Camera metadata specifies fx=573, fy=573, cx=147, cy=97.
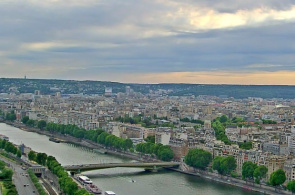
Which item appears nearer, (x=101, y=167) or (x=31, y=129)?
(x=101, y=167)

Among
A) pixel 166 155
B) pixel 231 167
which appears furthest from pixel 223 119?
pixel 231 167

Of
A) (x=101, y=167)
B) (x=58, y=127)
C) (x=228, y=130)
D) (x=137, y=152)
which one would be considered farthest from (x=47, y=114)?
(x=101, y=167)

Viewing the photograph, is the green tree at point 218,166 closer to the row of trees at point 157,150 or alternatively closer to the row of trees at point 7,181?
the row of trees at point 157,150

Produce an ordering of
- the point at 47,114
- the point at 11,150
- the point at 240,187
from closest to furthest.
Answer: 1. the point at 240,187
2. the point at 11,150
3. the point at 47,114

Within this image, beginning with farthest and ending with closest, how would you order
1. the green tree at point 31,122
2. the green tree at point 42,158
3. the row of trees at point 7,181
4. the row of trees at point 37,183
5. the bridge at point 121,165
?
the green tree at point 31,122 → the green tree at point 42,158 → the bridge at point 121,165 → the row of trees at point 37,183 → the row of trees at point 7,181

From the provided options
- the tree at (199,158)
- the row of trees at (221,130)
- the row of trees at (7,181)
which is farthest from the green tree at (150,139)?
the row of trees at (7,181)

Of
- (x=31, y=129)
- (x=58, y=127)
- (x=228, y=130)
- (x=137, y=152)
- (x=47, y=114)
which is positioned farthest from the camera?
(x=47, y=114)

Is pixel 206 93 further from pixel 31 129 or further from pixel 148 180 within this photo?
pixel 148 180

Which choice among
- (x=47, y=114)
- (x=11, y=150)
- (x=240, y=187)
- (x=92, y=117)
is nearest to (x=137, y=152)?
(x=11, y=150)
